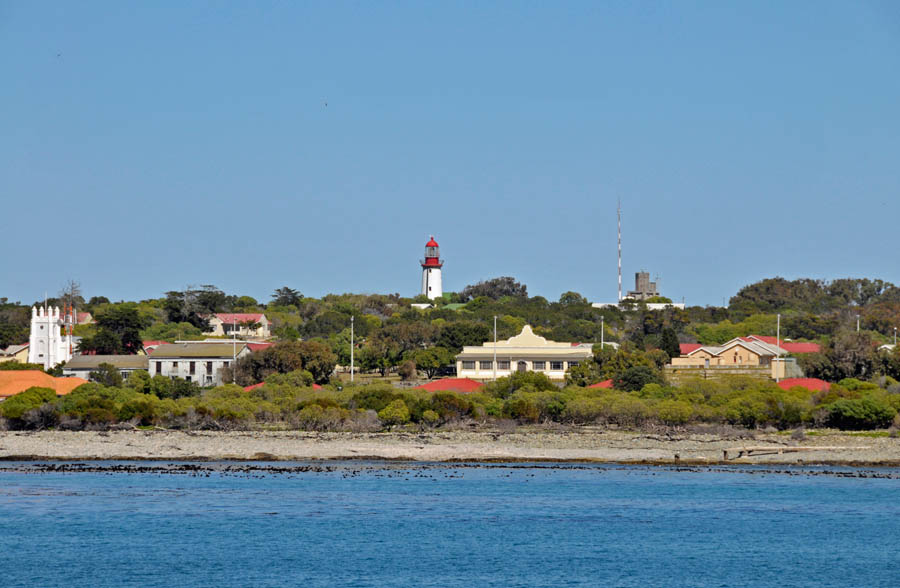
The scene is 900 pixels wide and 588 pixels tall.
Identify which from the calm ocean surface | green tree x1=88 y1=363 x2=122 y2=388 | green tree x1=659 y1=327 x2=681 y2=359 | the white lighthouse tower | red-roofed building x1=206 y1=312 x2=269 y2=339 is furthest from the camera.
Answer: the white lighthouse tower

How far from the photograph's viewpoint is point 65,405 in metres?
65.6

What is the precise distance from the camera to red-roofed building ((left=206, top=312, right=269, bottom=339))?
12181 centimetres

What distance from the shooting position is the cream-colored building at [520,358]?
286 ft

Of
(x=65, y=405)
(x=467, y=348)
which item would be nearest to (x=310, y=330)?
(x=467, y=348)

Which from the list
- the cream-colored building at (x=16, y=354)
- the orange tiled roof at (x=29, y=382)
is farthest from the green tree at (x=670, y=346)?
the cream-colored building at (x=16, y=354)

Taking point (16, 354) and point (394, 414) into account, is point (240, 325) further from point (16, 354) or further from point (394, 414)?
point (394, 414)

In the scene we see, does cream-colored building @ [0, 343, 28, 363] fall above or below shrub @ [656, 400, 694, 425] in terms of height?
above

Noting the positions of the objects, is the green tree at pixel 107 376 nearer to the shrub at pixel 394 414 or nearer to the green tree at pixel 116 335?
the green tree at pixel 116 335

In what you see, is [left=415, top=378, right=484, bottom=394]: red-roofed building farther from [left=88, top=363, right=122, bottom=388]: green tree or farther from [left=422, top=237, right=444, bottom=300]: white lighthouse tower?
[left=422, top=237, right=444, bottom=300]: white lighthouse tower

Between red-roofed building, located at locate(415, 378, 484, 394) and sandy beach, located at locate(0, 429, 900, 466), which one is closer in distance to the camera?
sandy beach, located at locate(0, 429, 900, 466)

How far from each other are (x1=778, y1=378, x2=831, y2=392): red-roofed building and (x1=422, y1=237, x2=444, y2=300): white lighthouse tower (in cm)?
8138

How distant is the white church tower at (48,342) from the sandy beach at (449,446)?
101 ft

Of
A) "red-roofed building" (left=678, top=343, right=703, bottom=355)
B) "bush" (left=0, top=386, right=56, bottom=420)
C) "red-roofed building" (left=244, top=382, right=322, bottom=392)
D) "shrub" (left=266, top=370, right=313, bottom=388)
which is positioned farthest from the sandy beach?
"red-roofed building" (left=678, top=343, right=703, bottom=355)

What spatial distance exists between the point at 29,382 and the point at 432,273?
279 ft
